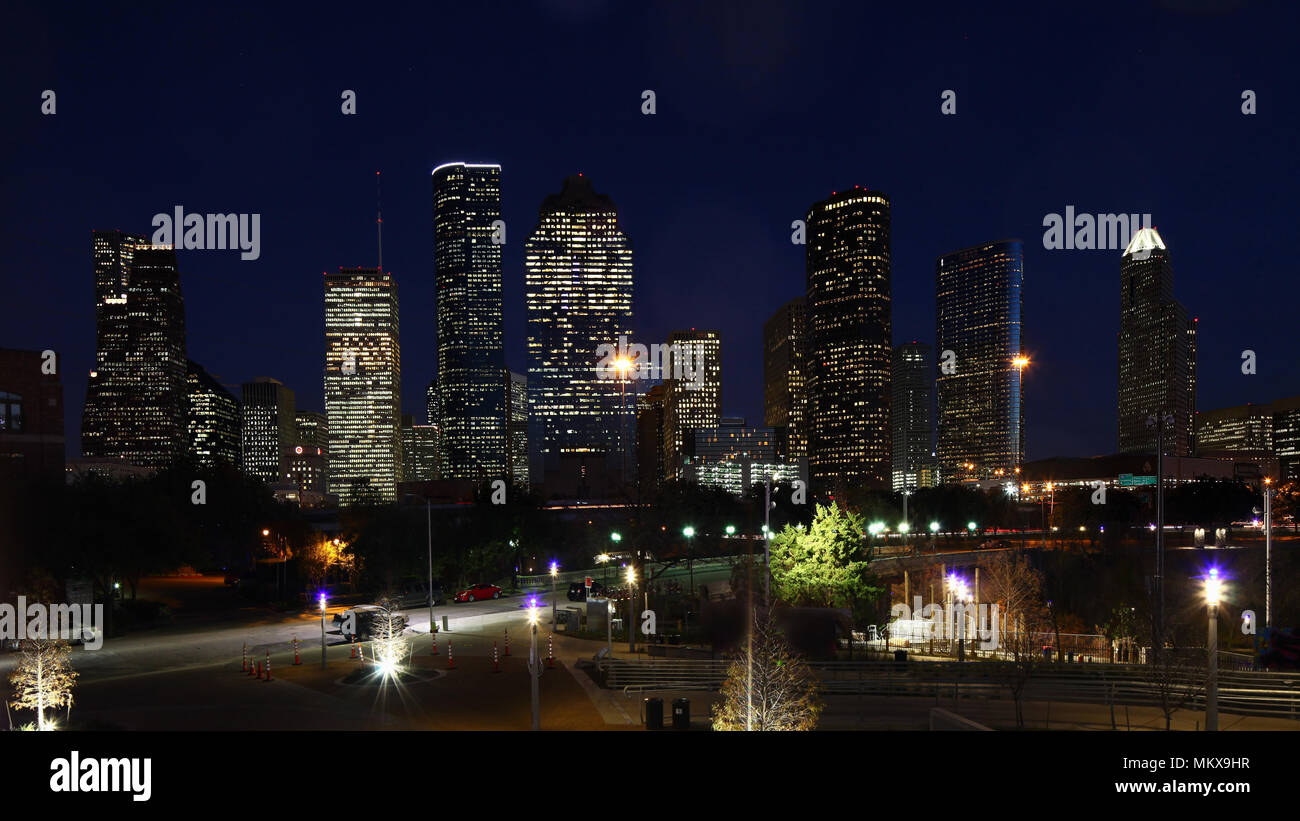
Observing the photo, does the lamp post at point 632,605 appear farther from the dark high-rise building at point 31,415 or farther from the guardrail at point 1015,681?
the dark high-rise building at point 31,415

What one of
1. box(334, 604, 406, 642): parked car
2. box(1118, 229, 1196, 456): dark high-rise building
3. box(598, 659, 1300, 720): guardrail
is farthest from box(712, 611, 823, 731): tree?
box(1118, 229, 1196, 456): dark high-rise building

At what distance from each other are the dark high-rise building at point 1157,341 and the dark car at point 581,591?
2758 inches

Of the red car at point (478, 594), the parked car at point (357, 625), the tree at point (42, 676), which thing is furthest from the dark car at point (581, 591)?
the tree at point (42, 676)

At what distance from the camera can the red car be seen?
41.5 m

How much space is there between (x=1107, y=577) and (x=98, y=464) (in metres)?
86.4

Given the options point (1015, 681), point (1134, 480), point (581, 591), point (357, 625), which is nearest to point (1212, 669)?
point (1015, 681)

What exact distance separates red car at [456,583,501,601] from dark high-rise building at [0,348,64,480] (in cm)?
2033

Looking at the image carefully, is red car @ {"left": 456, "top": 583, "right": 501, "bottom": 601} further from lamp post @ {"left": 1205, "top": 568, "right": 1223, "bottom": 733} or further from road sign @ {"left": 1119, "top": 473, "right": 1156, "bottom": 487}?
road sign @ {"left": 1119, "top": 473, "right": 1156, "bottom": 487}

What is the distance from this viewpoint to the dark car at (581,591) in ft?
138

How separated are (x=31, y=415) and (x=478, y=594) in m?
23.4

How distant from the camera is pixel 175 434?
18675cm

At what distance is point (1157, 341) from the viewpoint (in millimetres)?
130375
